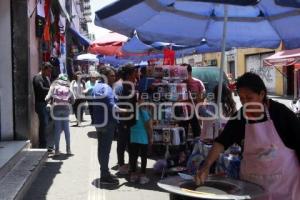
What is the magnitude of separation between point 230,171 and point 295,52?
15.8m

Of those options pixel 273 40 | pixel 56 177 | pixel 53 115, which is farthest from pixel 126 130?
pixel 273 40

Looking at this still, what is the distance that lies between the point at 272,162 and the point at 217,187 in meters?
0.41

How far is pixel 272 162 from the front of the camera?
122 inches

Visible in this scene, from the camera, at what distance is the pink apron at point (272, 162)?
10.1 feet

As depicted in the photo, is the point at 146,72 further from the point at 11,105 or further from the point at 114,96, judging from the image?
the point at 11,105

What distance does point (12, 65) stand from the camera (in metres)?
8.62

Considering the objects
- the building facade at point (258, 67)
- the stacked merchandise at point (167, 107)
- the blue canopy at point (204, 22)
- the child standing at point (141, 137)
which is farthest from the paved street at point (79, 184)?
the building facade at point (258, 67)

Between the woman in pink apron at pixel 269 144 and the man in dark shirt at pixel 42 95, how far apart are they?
21.0ft

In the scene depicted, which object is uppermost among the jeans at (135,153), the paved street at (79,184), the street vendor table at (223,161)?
the street vendor table at (223,161)

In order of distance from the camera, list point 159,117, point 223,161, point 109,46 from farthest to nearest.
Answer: point 109,46, point 159,117, point 223,161

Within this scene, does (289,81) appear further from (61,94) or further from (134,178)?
(134,178)

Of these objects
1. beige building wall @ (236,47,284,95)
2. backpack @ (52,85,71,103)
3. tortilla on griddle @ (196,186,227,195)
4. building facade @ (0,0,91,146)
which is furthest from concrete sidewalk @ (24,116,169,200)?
beige building wall @ (236,47,284,95)

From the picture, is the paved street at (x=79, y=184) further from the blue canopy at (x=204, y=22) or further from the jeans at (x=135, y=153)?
the blue canopy at (x=204, y=22)

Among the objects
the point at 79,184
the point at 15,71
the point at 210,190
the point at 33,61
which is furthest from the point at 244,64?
the point at 210,190
